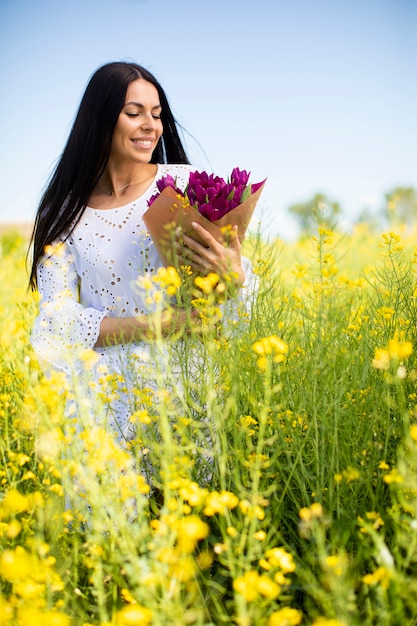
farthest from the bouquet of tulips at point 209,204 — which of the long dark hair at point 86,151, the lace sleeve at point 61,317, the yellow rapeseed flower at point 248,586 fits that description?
the yellow rapeseed flower at point 248,586

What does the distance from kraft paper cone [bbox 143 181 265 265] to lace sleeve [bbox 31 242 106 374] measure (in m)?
0.37

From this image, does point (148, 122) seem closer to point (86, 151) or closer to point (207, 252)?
point (86, 151)

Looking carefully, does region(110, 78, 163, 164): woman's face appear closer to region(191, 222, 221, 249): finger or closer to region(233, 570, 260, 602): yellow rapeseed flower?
region(191, 222, 221, 249): finger

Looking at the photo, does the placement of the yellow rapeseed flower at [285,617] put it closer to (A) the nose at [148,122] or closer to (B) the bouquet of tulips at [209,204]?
(B) the bouquet of tulips at [209,204]

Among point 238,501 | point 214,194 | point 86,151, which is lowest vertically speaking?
point 238,501

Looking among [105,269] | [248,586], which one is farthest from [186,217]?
[248,586]

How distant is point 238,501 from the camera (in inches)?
54.7

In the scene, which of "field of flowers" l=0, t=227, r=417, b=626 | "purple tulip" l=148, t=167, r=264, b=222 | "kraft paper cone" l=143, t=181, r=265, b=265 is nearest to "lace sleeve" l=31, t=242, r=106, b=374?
"field of flowers" l=0, t=227, r=417, b=626

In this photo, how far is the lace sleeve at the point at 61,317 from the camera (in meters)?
1.88

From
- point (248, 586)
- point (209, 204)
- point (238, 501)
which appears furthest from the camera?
point (209, 204)

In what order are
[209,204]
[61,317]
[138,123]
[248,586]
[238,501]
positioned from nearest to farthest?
[248,586], [238,501], [209,204], [61,317], [138,123]

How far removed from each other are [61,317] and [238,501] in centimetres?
87

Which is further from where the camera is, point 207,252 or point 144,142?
point 144,142

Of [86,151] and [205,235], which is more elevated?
[86,151]
